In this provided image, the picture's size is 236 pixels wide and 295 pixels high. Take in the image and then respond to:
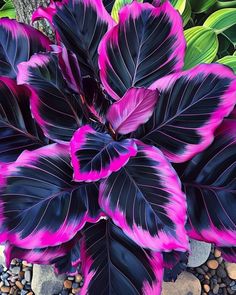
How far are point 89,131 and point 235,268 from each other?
79cm

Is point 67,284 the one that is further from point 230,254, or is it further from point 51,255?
point 230,254

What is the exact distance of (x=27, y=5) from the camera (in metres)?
1.15

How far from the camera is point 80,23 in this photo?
860mm

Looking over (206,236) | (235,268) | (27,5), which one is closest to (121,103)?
(206,236)

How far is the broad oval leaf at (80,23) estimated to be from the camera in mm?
836

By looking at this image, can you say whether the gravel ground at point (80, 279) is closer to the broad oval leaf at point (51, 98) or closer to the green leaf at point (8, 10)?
the broad oval leaf at point (51, 98)

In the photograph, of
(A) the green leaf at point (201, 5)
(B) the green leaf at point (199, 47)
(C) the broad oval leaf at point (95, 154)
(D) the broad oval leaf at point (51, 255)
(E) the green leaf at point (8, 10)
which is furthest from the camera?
(E) the green leaf at point (8, 10)

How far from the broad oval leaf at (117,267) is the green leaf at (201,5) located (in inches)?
32.9

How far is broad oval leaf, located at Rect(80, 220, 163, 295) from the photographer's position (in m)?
0.82

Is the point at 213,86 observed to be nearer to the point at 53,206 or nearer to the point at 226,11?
the point at 53,206

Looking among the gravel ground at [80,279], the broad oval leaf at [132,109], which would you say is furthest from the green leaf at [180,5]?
the gravel ground at [80,279]

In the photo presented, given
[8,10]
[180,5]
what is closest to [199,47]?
[180,5]

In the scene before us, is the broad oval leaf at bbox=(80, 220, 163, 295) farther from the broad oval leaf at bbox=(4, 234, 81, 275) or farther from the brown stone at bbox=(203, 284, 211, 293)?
the brown stone at bbox=(203, 284, 211, 293)

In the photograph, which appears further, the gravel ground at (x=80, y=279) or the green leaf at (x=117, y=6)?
the gravel ground at (x=80, y=279)
